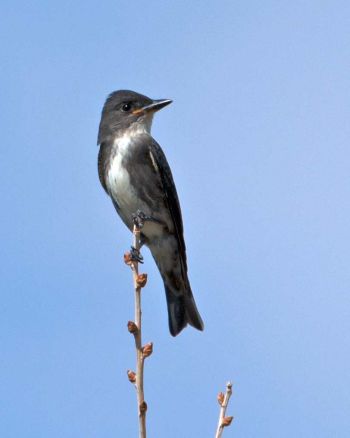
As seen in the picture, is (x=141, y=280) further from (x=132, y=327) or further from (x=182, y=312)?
(x=182, y=312)

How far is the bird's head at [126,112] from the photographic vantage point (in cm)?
1009

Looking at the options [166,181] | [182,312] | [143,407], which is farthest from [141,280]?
[182,312]

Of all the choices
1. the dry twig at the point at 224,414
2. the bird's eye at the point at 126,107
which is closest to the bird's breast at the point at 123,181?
the bird's eye at the point at 126,107

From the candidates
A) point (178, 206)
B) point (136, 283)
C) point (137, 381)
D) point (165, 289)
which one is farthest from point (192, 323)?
point (137, 381)

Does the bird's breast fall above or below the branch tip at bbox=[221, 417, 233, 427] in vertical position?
above

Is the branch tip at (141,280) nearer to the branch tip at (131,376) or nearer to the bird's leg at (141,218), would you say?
the branch tip at (131,376)

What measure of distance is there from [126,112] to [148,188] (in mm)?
1199

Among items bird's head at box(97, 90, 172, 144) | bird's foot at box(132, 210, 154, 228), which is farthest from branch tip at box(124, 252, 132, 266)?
bird's head at box(97, 90, 172, 144)

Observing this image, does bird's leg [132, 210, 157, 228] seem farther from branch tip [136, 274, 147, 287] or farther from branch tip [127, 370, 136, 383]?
branch tip [127, 370, 136, 383]

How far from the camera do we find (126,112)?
33.9ft

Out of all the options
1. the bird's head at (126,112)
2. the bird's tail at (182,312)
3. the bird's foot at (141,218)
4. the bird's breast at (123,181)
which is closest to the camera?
the bird's foot at (141,218)

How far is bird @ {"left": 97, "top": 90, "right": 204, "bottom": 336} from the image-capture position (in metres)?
9.52

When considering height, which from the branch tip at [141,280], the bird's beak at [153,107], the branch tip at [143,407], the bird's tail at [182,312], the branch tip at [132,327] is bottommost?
the branch tip at [143,407]

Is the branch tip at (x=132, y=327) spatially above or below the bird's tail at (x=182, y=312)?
below
